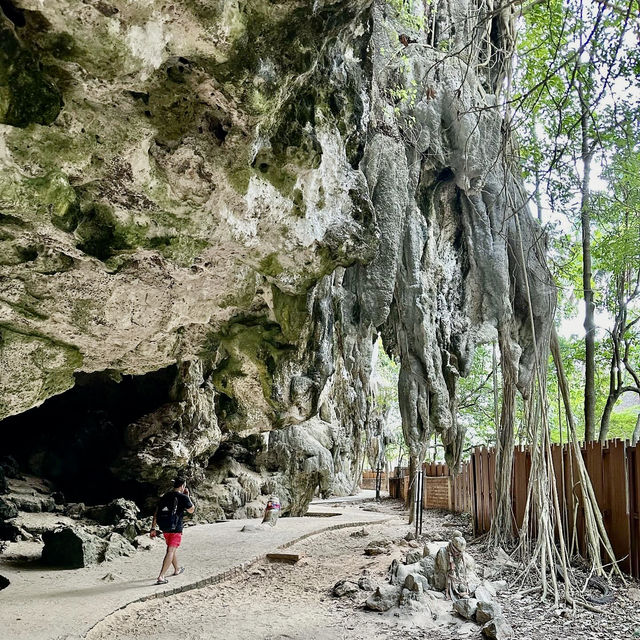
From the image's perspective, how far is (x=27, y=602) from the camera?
5098mm

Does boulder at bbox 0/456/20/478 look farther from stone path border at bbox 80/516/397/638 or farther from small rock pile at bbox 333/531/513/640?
small rock pile at bbox 333/531/513/640

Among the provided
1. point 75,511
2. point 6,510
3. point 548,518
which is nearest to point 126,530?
point 6,510

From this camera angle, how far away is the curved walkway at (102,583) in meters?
4.51

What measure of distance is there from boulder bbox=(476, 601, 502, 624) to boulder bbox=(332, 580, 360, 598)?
1.67 m

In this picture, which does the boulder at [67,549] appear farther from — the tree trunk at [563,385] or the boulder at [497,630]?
the tree trunk at [563,385]

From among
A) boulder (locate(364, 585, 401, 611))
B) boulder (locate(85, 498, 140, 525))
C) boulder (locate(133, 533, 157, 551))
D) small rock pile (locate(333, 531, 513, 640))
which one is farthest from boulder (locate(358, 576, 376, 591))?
boulder (locate(85, 498, 140, 525))

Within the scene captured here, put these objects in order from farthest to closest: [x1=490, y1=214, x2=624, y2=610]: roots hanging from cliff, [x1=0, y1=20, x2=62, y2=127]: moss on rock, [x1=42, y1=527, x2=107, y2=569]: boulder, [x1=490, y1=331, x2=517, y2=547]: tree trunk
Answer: [x1=490, y1=331, x2=517, y2=547]: tree trunk → [x1=42, y1=527, x2=107, y2=569]: boulder → [x1=490, y1=214, x2=624, y2=610]: roots hanging from cliff → [x1=0, y1=20, x2=62, y2=127]: moss on rock

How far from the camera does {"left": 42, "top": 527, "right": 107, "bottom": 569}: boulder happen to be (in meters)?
6.62

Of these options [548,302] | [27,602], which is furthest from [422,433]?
[27,602]

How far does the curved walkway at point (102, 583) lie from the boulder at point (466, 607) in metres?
2.83

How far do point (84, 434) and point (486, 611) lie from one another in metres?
8.81

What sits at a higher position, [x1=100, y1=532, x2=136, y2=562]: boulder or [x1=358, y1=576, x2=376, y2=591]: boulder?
[x1=100, y1=532, x2=136, y2=562]: boulder

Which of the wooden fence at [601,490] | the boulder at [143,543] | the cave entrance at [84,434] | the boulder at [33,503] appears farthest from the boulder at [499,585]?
the boulder at [33,503]

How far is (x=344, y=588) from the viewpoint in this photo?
20.7 feet
